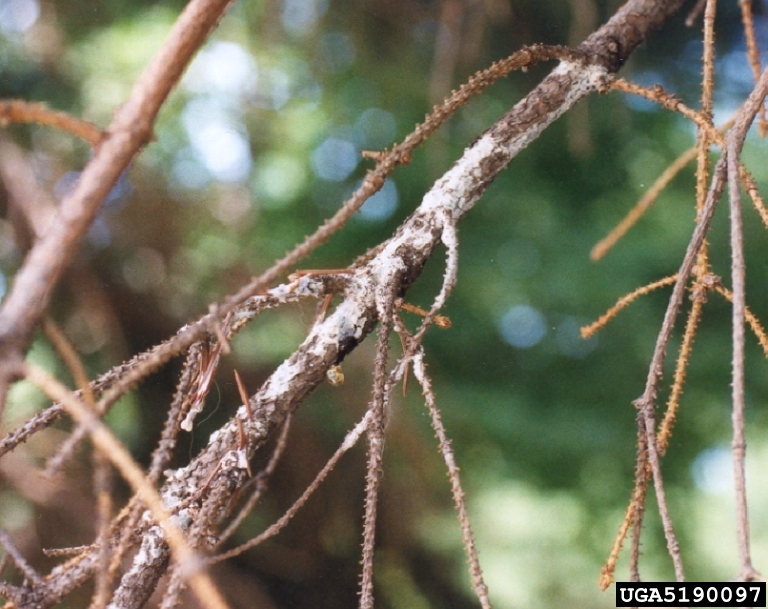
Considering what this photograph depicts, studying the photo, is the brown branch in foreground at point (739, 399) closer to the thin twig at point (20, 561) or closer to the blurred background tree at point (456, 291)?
the thin twig at point (20, 561)

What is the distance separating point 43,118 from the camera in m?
0.15

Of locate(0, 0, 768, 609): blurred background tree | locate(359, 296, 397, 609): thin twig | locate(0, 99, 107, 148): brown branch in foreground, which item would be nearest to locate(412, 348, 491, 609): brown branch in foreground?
locate(359, 296, 397, 609): thin twig

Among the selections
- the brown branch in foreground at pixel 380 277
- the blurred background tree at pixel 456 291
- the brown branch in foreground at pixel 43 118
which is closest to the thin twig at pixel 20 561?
the brown branch in foreground at pixel 380 277

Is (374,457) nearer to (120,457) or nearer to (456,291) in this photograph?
(120,457)

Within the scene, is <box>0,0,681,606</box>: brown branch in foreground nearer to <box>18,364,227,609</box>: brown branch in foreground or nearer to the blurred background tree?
<box>18,364,227,609</box>: brown branch in foreground

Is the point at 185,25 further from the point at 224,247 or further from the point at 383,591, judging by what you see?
the point at 383,591

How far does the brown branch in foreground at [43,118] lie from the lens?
15 centimetres

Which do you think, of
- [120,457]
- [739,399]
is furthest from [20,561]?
[739,399]

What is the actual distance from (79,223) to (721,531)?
2.81 ft

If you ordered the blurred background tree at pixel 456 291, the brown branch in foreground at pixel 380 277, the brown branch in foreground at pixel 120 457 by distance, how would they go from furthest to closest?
the blurred background tree at pixel 456 291 < the brown branch in foreground at pixel 380 277 < the brown branch in foreground at pixel 120 457

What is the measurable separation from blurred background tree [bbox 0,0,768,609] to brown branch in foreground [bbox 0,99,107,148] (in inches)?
23.6

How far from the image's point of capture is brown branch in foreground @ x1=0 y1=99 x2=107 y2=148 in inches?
5.8

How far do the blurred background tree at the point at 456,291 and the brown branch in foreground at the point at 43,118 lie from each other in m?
0.60

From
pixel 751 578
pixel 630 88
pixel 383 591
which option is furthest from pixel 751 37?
pixel 383 591
